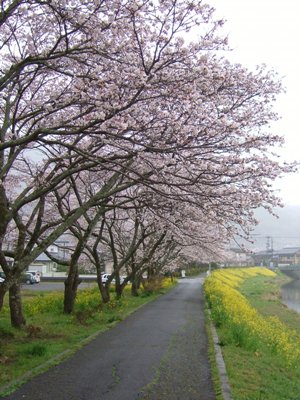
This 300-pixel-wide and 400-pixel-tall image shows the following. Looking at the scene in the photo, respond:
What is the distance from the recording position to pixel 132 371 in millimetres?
8219

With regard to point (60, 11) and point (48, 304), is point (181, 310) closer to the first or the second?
point (48, 304)

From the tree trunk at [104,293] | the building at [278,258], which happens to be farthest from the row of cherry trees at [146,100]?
the building at [278,258]

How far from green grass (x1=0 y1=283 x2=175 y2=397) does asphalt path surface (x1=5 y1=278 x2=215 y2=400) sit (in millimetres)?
296

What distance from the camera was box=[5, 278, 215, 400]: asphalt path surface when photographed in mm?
6789

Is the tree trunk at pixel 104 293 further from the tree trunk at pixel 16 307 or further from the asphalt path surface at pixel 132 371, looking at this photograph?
the tree trunk at pixel 16 307

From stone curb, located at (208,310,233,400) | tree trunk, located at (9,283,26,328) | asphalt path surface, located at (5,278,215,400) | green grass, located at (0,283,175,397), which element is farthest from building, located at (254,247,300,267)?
stone curb, located at (208,310,233,400)

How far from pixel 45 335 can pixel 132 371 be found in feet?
13.6

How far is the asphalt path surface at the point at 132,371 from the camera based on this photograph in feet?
22.3

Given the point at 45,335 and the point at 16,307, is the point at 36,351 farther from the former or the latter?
the point at 16,307

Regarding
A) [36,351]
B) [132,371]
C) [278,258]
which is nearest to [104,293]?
[36,351]

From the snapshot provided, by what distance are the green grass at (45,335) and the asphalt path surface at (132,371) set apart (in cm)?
30

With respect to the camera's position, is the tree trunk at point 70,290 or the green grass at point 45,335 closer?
the green grass at point 45,335

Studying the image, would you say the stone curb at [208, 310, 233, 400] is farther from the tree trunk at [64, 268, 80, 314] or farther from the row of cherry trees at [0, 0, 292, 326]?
the tree trunk at [64, 268, 80, 314]

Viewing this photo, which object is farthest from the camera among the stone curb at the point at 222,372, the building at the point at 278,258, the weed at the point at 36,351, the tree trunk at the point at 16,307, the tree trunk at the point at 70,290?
the building at the point at 278,258
